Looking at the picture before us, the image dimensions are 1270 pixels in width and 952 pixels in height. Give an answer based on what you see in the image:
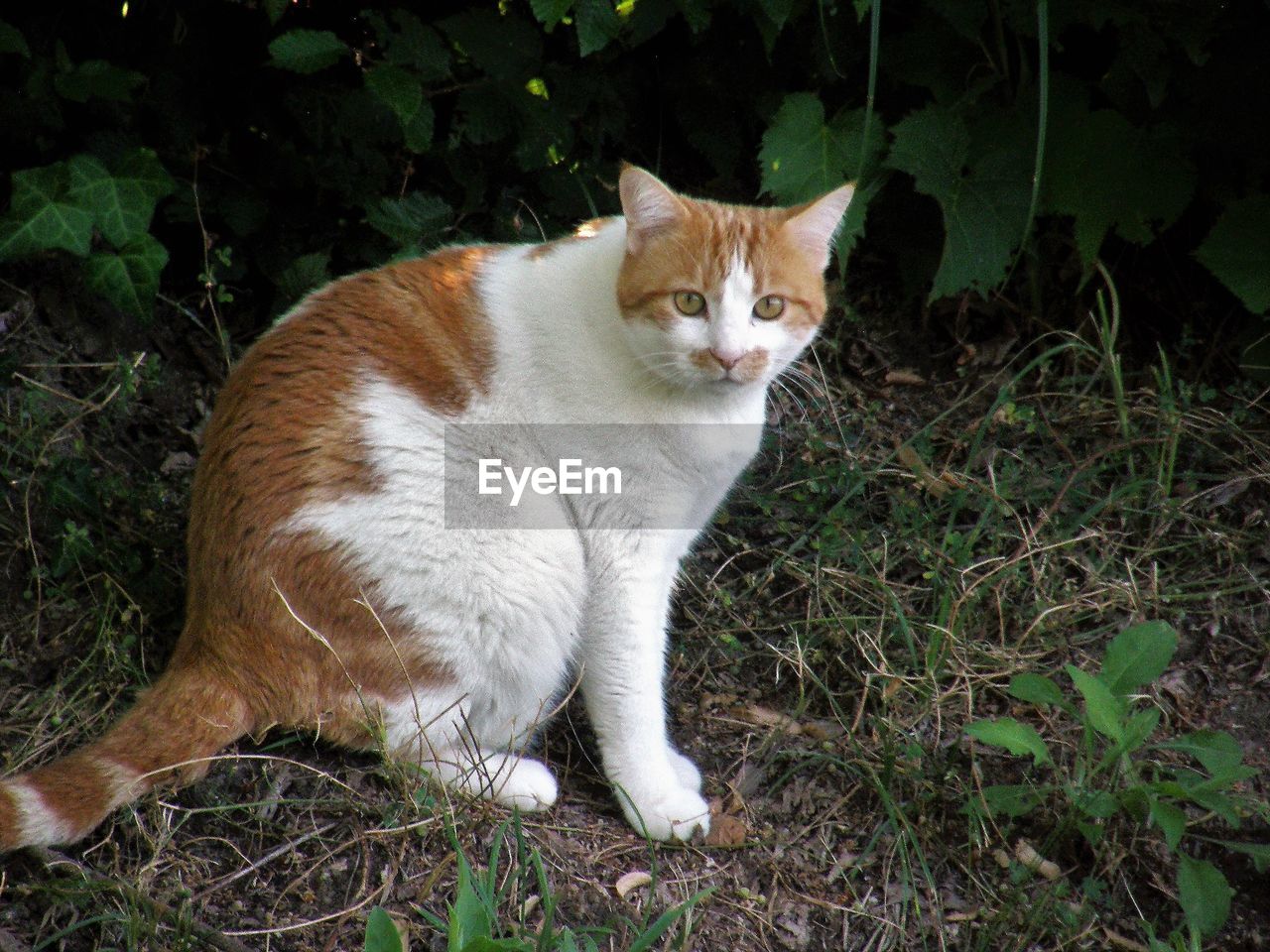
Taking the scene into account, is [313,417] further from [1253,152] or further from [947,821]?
[1253,152]

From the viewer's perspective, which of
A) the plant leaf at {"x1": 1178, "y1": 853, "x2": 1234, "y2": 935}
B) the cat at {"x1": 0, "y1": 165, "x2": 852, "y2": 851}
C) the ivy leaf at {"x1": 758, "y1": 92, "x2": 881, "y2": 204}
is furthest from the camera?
the ivy leaf at {"x1": 758, "y1": 92, "x2": 881, "y2": 204}

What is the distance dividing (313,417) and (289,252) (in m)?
1.19

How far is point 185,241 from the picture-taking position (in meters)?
3.37

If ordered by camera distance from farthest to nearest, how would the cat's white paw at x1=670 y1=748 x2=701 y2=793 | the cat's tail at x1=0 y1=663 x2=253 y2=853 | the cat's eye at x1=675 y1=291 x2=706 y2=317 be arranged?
the cat's white paw at x1=670 y1=748 x2=701 y2=793
the cat's eye at x1=675 y1=291 x2=706 y2=317
the cat's tail at x1=0 y1=663 x2=253 y2=853

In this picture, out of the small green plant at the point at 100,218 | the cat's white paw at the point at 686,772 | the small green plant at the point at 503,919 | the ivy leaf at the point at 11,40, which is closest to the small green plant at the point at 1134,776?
the cat's white paw at the point at 686,772

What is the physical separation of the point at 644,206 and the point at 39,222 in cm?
152

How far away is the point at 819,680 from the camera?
276cm

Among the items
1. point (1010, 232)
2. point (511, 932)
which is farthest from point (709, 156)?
point (511, 932)

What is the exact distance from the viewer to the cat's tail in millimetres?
1990

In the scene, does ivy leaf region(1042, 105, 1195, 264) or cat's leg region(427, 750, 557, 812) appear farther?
ivy leaf region(1042, 105, 1195, 264)

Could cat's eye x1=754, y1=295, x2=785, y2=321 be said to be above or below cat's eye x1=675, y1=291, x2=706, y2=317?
below

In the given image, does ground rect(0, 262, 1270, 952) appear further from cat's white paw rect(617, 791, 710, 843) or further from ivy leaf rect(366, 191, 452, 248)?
ivy leaf rect(366, 191, 452, 248)

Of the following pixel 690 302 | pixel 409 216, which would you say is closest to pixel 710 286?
pixel 690 302

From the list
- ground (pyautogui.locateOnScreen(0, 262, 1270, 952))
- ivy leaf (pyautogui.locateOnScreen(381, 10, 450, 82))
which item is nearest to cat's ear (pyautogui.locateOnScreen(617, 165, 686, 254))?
ivy leaf (pyautogui.locateOnScreen(381, 10, 450, 82))
